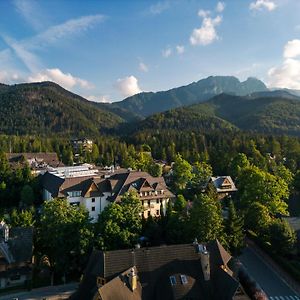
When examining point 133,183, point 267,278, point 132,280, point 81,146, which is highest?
point 81,146

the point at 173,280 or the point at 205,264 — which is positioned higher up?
the point at 205,264

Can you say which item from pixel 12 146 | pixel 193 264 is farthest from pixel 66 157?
pixel 193 264

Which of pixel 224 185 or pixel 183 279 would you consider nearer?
pixel 183 279

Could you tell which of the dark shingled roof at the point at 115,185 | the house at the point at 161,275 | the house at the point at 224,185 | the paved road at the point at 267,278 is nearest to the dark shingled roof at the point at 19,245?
the dark shingled roof at the point at 115,185

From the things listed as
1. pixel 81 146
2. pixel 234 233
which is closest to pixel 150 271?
pixel 234 233

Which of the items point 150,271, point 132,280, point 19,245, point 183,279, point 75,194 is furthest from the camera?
point 75,194

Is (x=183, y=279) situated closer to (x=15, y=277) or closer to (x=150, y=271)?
(x=150, y=271)

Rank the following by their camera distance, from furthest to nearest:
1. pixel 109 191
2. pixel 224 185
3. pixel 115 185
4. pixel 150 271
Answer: pixel 224 185, pixel 115 185, pixel 109 191, pixel 150 271

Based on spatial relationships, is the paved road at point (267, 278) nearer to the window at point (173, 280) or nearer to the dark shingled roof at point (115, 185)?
the window at point (173, 280)
